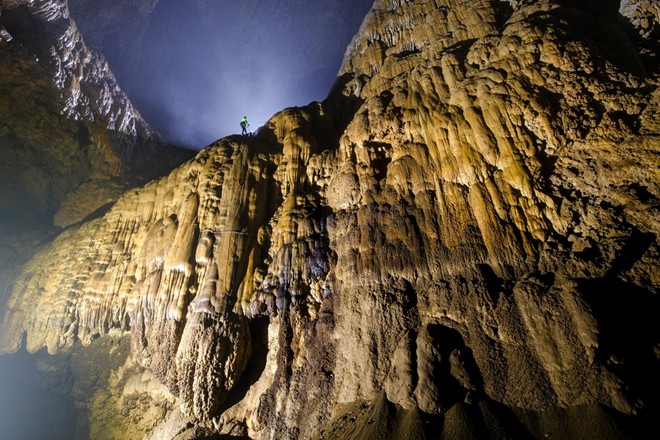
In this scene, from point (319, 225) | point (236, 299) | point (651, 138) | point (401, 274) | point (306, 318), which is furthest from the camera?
point (319, 225)

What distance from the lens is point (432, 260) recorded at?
6328 millimetres

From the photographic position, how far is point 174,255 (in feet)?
29.6

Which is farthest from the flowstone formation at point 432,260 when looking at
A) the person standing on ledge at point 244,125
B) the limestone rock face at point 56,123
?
the limestone rock face at point 56,123

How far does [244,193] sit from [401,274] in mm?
5709

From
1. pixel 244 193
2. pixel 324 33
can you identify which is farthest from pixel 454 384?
pixel 324 33

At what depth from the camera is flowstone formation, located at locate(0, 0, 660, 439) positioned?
15.2 ft

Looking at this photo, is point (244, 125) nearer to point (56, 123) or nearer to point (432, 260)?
point (56, 123)

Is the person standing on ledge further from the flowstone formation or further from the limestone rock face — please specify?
the limestone rock face

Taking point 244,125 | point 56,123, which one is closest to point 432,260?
point 244,125

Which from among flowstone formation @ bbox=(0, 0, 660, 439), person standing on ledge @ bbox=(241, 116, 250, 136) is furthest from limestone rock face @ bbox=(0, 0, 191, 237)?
flowstone formation @ bbox=(0, 0, 660, 439)

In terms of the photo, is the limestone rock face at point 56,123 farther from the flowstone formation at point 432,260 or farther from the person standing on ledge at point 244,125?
the flowstone formation at point 432,260

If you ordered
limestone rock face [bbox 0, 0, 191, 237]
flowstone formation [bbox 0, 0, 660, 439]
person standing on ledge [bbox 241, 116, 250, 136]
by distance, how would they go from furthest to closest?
person standing on ledge [bbox 241, 116, 250, 136] → limestone rock face [bbox 0, 0, 191, 237] → flowstone formation [bbox 0, 0, 660, 439]

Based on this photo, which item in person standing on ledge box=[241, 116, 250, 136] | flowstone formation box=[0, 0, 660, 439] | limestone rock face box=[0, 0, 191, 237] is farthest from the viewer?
person standing on ledge box=[241, 116, 250, 136]

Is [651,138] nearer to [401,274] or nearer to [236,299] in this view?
[401,274]
